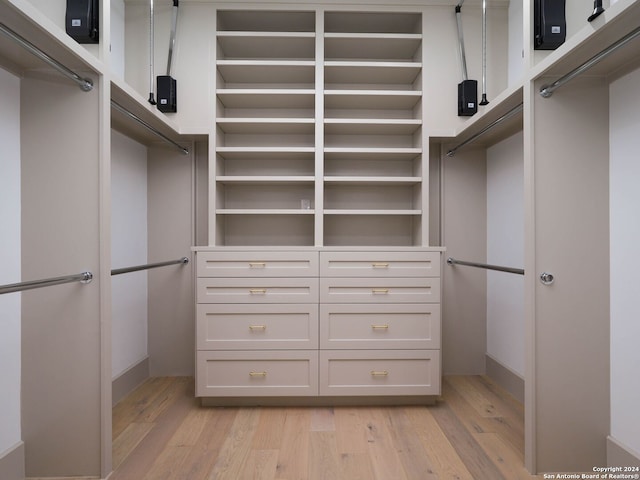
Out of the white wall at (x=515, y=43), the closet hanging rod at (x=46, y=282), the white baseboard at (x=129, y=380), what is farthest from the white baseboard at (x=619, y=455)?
the white baseboard at (x=129, y=380)

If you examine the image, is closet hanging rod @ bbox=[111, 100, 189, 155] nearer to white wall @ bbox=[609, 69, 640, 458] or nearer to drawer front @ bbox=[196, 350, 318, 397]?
drawer front @ bbox=[196, 350, 318, 397]

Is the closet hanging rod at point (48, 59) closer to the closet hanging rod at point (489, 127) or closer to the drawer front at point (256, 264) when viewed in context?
the drawer front at point (256, 264)

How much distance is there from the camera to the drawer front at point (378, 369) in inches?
92.2

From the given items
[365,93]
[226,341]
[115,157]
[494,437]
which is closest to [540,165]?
[365,93]

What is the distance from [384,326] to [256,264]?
90 cm

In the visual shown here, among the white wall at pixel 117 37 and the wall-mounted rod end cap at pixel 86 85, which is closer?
the wall-mounted rod end cap at pixel 86 85

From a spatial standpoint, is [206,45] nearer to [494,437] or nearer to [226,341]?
[226,341]

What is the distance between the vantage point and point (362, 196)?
2.85 meters

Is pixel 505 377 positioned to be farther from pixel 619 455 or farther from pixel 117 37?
pixel 117 37

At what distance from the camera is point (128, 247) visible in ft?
8.36

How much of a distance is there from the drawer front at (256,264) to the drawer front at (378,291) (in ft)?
0.61

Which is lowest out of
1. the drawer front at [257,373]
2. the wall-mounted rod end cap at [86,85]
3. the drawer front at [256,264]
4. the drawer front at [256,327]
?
the drawer front at [257,373]

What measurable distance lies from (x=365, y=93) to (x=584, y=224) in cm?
154

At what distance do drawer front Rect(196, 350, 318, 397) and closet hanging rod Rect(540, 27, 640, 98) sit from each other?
6.07 ft
